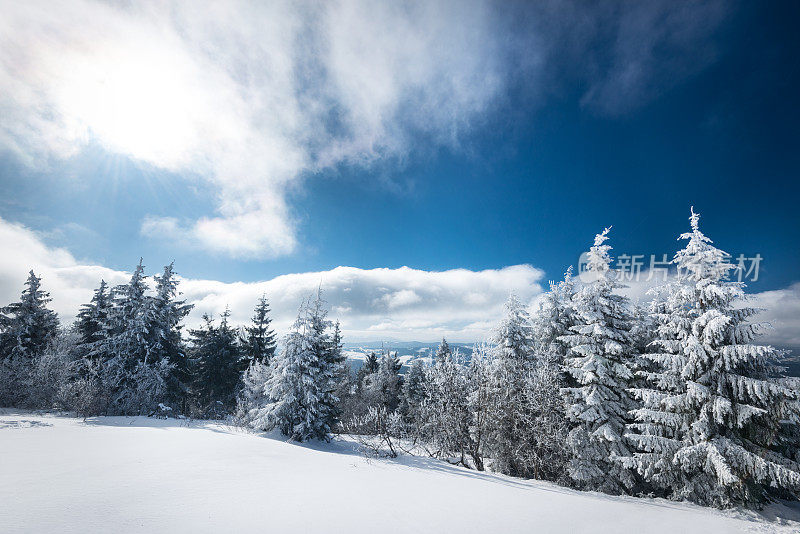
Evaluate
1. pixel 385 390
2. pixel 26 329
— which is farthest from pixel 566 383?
pixel 26 329

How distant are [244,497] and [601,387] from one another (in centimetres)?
1786

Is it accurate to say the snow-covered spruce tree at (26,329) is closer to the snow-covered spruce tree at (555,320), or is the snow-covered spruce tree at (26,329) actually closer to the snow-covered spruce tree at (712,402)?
the snow-covered spruce tree at (555,320)

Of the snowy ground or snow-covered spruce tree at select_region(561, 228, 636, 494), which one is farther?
snow-covered spruce tree at select_region(561, 228, 636, 494)

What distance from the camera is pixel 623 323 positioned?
18.9 metres

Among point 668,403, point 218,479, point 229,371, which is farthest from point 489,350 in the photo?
point 229,371

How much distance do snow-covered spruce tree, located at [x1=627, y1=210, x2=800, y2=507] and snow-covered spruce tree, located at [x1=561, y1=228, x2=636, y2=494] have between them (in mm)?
1330

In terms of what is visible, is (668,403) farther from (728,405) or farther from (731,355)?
(731,355)

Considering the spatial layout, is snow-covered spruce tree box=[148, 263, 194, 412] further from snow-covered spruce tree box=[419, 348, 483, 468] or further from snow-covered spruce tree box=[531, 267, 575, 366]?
snow-covered spruce tree box=[531, 267, 575, 366]

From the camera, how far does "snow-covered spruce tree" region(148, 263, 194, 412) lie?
29969 mm

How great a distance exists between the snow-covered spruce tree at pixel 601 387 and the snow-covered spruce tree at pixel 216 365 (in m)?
34.7

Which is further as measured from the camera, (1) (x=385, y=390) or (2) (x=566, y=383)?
(1) (x=385, y=390)

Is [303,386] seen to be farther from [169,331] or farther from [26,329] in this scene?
[26,329]

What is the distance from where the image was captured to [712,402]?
47.8ft

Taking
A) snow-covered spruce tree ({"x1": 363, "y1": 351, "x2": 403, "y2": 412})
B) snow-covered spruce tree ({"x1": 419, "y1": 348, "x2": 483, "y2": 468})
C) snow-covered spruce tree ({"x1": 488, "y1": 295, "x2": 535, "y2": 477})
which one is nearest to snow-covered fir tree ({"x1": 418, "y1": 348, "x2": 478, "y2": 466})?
snow-covered spruce tree ({"x1": 419, "y1": 348, "x2": 483, "y2": 468})
